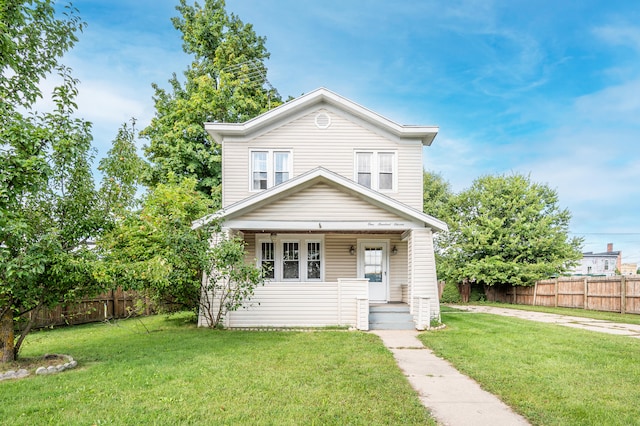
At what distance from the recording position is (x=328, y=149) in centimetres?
1278

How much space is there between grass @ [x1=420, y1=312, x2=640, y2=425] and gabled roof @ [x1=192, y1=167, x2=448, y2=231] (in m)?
3.17

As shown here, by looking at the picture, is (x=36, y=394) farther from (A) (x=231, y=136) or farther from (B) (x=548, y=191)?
(B) (x=548, y=191)

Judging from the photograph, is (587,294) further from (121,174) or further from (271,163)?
(121,174)

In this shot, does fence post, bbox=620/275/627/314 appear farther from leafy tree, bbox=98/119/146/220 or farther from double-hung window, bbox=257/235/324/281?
leafy tree, bbox=98/119/146/220

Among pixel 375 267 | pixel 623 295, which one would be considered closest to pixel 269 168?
pixel 375 267

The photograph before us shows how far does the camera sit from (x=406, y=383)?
517 centimetres

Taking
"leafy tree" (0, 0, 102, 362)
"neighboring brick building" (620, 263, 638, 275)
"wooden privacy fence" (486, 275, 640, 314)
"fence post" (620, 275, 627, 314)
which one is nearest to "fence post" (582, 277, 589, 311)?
"wooden privacy fence" (486, 275, 640, 314)

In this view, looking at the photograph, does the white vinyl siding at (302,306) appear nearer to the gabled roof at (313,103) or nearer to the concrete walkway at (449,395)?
the concrete walkway at (449,395)

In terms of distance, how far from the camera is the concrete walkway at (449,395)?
3945 mm

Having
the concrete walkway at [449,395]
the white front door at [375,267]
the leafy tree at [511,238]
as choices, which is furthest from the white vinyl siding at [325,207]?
the leafy tree at [511,238]

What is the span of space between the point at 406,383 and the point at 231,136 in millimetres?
9979

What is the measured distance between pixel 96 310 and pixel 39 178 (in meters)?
6.81

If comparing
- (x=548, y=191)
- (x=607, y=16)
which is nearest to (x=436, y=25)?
(x=607, y=16)

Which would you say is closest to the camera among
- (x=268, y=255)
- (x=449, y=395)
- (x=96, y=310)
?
(x=449, y=395)
